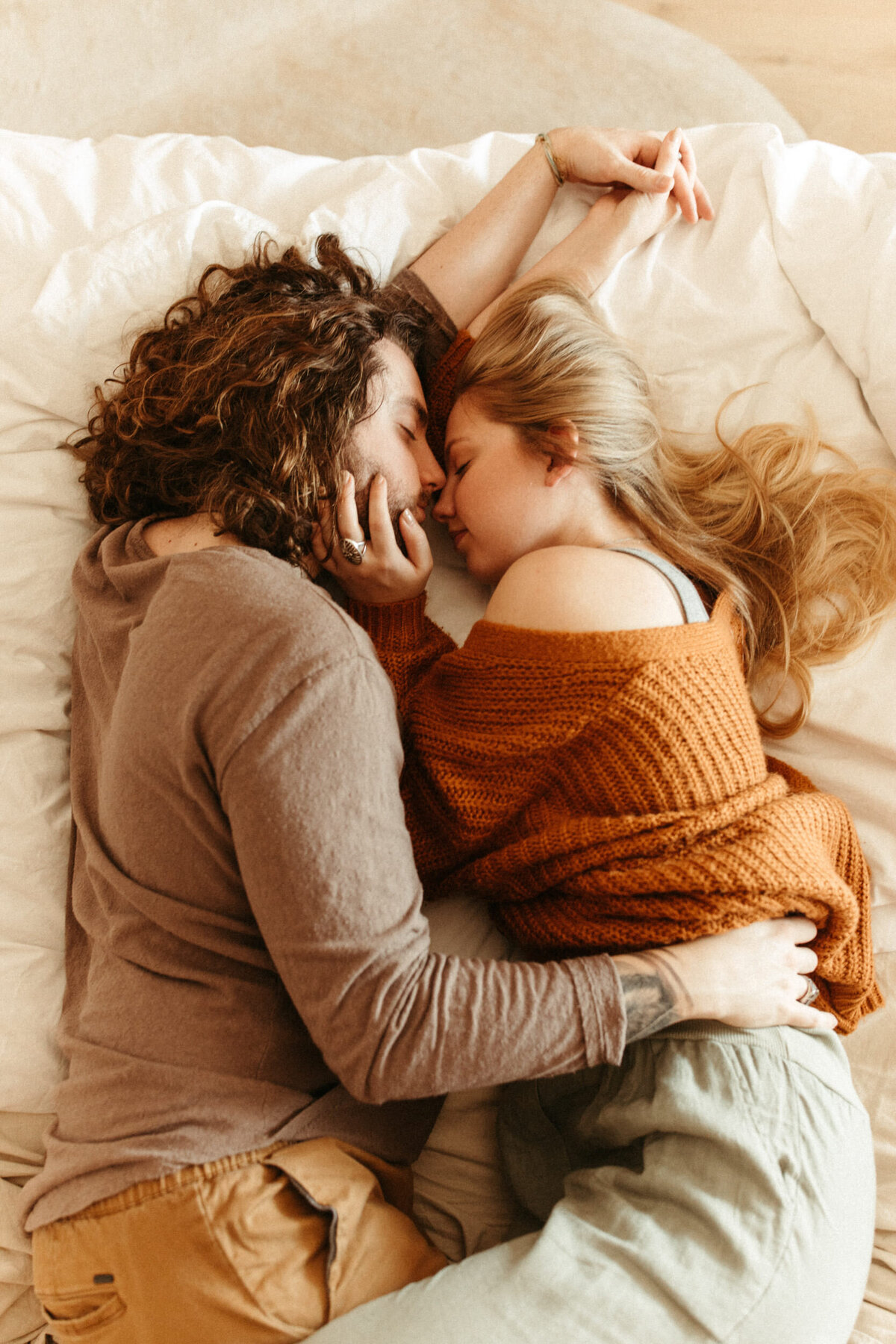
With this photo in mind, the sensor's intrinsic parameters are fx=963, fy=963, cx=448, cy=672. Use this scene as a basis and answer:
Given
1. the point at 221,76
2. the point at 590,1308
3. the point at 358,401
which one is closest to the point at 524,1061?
the point at 590,1308

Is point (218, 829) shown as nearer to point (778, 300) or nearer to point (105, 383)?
point (105, 383)

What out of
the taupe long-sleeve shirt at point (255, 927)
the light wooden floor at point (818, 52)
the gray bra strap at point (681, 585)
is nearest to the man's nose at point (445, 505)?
the gray bra strap at point (681, 585)

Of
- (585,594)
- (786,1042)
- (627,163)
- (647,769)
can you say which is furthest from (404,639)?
(627,163)

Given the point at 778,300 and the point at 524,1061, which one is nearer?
the point at 524,1061

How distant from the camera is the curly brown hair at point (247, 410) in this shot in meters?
1.07

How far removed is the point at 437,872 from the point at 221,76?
1.41 meters

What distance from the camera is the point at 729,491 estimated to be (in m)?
1.26

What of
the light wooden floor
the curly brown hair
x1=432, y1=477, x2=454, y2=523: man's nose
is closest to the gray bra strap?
x1=432, y1=477, x2=454, y2=523: man's nose

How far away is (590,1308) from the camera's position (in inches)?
34.5

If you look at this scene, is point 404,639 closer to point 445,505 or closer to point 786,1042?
point 445,505

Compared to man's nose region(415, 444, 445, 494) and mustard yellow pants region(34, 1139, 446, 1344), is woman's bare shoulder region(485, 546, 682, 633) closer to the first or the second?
man's nose region(415, 444, 445, 494)

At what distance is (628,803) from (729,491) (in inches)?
19.4

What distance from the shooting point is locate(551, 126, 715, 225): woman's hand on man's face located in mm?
1331

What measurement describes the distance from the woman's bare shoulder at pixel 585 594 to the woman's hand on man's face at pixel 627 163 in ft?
1.93
